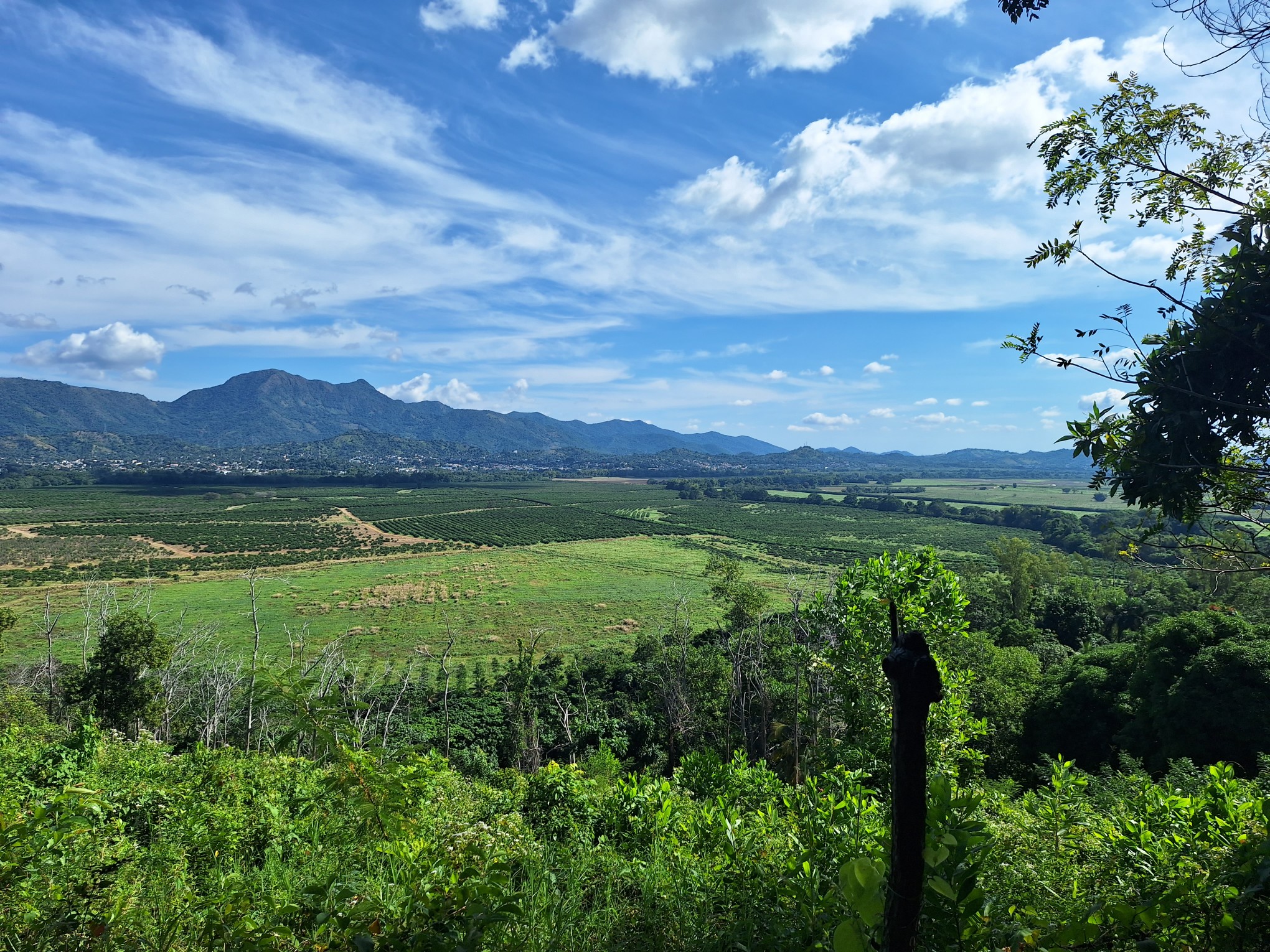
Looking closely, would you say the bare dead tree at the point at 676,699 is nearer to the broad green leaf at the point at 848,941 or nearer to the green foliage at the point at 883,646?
the green foliage at the point at 883,646

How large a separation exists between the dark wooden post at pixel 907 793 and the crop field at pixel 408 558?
957 inches

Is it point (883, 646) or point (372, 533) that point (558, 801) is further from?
point (372, 533)

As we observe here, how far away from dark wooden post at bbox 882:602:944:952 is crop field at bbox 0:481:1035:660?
79.7ft

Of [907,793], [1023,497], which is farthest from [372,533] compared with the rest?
[1023,497]

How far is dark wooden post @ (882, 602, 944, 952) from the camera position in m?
1.55

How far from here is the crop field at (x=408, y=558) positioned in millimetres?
45062

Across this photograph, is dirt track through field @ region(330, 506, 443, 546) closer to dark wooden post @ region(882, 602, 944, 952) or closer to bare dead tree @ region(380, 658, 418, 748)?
bare dead tree @ region(380, 658, 418, 748)

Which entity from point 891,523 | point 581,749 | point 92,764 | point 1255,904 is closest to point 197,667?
point 581,749

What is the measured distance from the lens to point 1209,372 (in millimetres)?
3900

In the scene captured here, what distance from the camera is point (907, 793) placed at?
1592mm

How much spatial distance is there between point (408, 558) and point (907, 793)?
81.0m

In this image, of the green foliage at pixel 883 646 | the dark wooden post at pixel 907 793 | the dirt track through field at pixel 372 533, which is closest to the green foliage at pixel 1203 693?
the green foliage at pixel 883 646

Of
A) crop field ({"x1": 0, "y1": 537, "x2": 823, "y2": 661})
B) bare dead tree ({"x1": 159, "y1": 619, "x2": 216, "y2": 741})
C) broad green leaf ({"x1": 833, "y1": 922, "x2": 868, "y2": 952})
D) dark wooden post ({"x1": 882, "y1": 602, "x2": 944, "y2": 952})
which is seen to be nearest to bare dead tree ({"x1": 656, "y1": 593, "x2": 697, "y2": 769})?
crop field ({"x1": 0, "y1": 537, "x2": 823, "y2": 661})

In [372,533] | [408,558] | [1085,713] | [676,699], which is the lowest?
[408,558]
